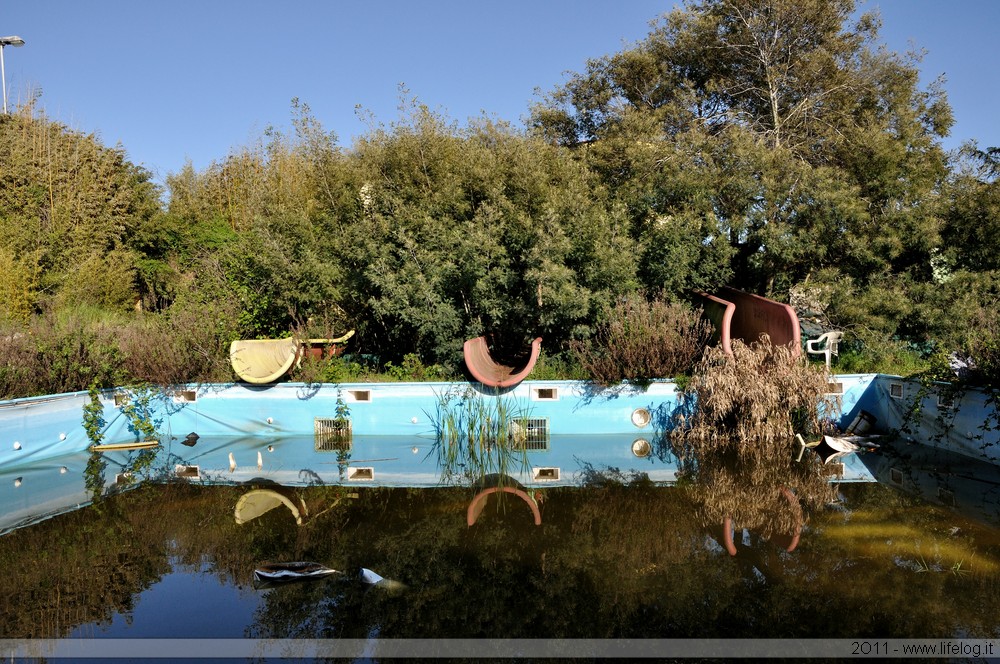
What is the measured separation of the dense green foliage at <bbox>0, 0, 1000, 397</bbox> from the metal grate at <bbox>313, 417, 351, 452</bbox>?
678 millimetres

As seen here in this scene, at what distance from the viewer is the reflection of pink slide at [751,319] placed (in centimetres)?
892

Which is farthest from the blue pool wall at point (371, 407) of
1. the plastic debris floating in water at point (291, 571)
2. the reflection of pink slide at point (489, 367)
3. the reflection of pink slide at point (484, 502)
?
the plastic debris floating in water at point (291, 571)

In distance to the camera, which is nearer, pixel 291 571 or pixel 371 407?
pixel 291 571

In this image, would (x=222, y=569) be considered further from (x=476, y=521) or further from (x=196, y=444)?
(x=196, y=444)

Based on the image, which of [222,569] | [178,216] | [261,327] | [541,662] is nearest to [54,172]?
[178,216]

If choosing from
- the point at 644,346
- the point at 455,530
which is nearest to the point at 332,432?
the point at 455,530

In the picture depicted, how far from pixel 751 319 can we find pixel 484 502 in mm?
5308

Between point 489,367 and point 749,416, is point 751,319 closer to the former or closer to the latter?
point 749,416

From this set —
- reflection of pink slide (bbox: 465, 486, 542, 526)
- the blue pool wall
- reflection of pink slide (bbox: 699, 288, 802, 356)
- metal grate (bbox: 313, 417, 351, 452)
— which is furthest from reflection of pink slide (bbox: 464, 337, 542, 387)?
reflection of pink slide (bbox: 699, 288, 802, 356)

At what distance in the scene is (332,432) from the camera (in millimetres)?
9445

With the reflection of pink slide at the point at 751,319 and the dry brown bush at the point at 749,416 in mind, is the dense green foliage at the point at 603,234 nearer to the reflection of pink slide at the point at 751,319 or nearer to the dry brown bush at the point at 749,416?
the reflection of pink slide at the point at 751,319

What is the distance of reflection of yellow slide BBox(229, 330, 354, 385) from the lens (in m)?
9.66

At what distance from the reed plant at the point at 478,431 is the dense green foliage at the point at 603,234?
910mm

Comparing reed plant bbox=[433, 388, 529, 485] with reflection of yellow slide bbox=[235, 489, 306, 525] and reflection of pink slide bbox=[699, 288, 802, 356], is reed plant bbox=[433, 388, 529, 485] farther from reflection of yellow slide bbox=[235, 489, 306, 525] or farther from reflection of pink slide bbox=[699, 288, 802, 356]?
reflection of pink slide bbox=[699, 288, 802, 356]
